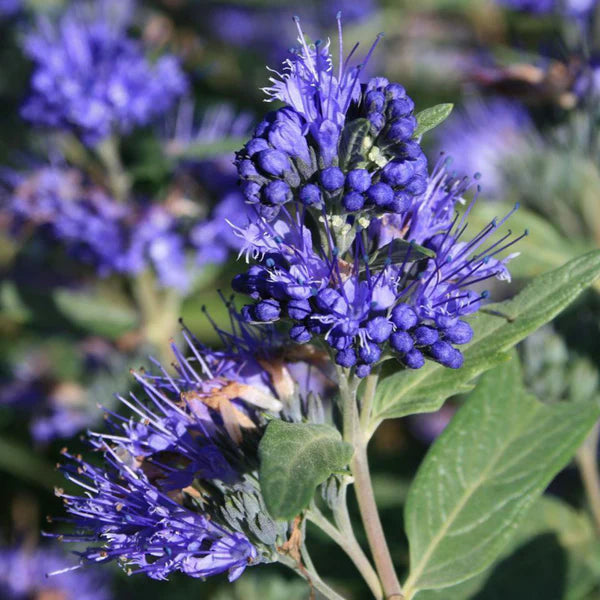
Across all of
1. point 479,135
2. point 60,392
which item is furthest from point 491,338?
point 479,135

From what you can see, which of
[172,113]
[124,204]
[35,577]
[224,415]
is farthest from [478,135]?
[224,415]

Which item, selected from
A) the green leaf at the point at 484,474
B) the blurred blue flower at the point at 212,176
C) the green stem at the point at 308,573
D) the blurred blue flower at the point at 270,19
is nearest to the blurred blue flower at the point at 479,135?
the blurred blue flower at the point at 270,19

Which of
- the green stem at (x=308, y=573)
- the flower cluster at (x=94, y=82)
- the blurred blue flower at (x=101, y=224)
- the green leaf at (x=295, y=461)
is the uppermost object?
the flower cluster at (x=94, y=82)

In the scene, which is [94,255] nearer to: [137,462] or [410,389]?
[137,462]

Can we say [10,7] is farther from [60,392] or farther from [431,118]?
[431,118]

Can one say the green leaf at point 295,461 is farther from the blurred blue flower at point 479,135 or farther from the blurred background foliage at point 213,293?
the blurred blue flower at point 479,135
